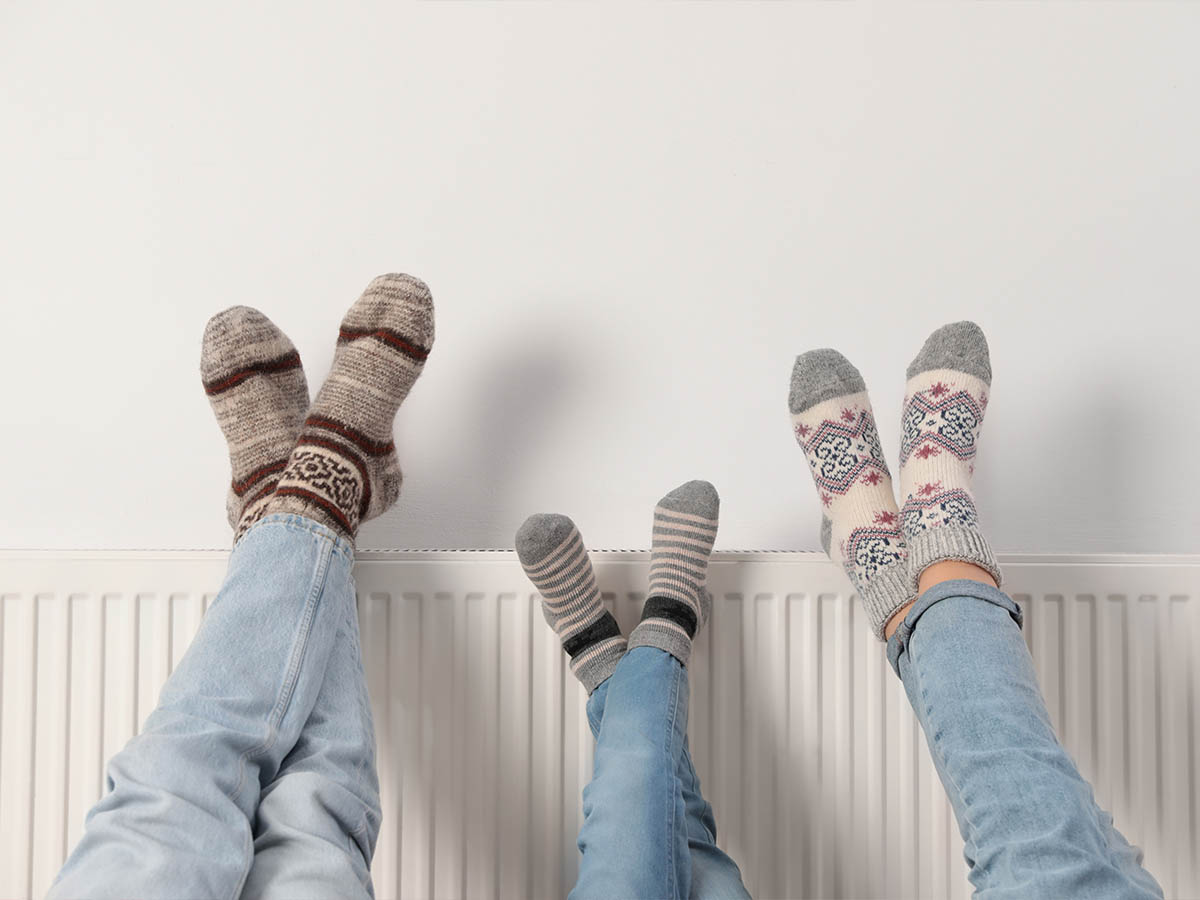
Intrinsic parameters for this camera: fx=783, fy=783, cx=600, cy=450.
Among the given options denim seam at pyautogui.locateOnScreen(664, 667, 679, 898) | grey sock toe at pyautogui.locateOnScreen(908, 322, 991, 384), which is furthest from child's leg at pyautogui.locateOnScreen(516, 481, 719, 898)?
A: grey sock toe at pyautogui.locateOnScreen(908, 322, 991, 384)

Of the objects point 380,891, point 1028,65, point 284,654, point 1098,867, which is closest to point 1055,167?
point 1028,65

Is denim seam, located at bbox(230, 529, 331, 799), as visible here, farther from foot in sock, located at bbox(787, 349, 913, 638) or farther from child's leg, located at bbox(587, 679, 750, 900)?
foot in sock, located at bbox(787, 349, 913, 638)

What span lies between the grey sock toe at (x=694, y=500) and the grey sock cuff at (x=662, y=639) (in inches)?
4.3

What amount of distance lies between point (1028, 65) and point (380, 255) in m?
0.71

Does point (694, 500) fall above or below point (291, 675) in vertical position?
above

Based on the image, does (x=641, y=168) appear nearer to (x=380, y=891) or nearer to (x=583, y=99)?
(x=583, y=99)

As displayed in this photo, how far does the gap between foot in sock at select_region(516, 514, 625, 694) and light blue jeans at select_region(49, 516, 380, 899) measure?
6.6 inches

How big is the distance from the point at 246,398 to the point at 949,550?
68cm

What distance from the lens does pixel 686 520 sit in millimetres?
746

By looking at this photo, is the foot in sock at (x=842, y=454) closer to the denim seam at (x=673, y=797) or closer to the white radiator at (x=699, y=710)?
the white radiator at (x=699, y=710)

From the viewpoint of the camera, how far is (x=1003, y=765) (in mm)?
549

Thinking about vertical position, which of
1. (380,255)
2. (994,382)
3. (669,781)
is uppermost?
(380,255)

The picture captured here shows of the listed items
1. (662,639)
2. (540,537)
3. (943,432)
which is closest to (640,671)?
(662,639)

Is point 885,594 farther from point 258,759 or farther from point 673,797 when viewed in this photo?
point 258,759
